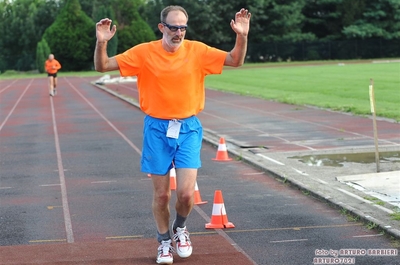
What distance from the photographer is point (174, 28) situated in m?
6.89

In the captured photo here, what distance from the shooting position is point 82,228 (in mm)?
8953

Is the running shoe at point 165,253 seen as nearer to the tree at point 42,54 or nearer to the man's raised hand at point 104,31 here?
the man's raised hand at point 104,31

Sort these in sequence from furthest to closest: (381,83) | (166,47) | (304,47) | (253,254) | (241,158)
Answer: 1. (304,47)
2. (381,83)
3. (241,158)
4. (253,254)
5. (166,47)

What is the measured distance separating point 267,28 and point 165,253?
82.4 m

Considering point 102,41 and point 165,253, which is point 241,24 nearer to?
point 102,41

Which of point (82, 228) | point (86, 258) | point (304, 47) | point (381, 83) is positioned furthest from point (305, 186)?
point (304, 47)

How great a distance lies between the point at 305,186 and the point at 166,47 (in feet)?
14.8

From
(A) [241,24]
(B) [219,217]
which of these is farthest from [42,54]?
(A) [241,24]

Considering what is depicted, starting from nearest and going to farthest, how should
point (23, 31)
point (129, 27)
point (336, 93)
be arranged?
point (336, 93) < point (129, 27) < point (23, 31)

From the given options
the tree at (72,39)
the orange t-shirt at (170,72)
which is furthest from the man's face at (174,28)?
the tree at (72,39)

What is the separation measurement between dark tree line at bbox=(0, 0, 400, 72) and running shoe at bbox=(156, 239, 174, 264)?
2876 inches

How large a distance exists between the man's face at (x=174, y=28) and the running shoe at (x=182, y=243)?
60.7 inches

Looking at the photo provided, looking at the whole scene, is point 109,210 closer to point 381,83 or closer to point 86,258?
point 86,258

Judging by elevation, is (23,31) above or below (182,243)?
below
